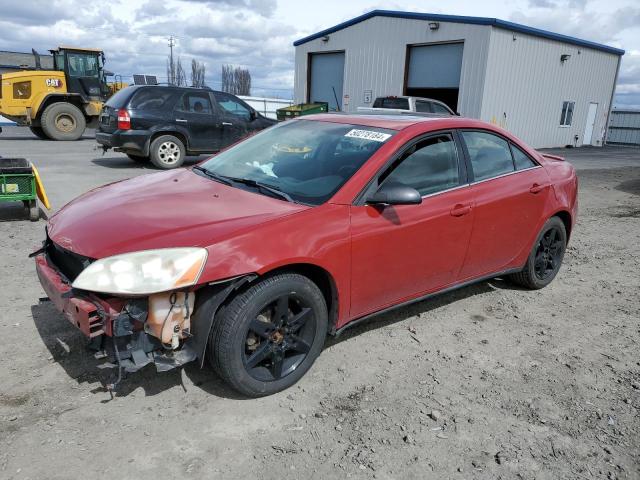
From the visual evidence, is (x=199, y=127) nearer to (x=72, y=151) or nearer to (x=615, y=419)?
(x=72, y=151)

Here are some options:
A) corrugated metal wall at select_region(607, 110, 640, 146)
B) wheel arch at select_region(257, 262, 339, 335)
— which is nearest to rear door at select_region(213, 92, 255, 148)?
wheel arch at select_region(257, 262, 339, 335)

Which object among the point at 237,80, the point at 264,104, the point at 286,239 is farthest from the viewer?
the point at 237,80

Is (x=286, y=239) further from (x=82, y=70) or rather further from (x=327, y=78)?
(x=327, y=78)

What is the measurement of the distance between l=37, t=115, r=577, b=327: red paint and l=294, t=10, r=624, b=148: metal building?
16.9 metres

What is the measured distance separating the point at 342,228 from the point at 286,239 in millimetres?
397

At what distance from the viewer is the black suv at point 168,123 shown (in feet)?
36.6

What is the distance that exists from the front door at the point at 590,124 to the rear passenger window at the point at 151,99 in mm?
22659

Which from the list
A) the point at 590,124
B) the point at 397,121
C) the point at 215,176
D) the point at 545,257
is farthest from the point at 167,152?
the point at 590,124

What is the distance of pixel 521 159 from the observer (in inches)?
178

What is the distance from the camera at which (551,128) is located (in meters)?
24.0

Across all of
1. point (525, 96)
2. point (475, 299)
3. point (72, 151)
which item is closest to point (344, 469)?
point (475, 299)

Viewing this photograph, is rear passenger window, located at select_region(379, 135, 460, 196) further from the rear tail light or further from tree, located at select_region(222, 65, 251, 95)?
tree, located at select_region(222, 65, 251, 95)

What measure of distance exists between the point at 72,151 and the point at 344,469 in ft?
47.5

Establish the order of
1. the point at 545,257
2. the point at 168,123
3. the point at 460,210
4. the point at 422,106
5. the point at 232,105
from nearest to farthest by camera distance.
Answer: the point at 460,210, the point at 545,257, the point at 168,123, the point at 232,105, the point at 422,106
